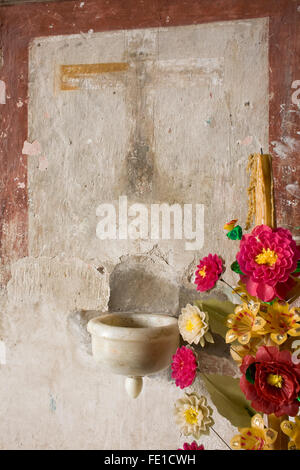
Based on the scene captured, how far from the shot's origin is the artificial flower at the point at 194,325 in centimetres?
144

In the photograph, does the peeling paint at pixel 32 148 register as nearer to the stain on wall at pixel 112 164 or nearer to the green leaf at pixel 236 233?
the stain on wall at pixel 112 164

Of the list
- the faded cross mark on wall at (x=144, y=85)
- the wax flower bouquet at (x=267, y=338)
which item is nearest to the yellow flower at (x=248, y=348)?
the wax flower bouquet at (x=267, y=338)

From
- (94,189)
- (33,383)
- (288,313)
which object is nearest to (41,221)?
(94,189)

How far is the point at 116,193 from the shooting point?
1.99 m

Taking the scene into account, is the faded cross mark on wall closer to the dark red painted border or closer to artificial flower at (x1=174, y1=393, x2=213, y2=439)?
the dark red painted border

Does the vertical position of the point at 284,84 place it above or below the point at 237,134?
above

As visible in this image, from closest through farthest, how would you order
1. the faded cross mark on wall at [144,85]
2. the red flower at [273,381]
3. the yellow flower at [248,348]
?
the red flower at [273,381]
the yellow flower at [248,348]
the faded cross mark on wall at [144,85]

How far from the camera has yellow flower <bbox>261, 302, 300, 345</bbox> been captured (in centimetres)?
119

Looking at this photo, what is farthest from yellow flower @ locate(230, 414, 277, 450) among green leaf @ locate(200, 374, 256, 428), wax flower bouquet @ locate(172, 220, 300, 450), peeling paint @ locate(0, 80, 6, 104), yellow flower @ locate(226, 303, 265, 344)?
peeling paint @ locate(0, 80, 6, 104)

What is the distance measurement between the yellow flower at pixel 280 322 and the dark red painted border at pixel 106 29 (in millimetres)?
675

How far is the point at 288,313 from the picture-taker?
121cm

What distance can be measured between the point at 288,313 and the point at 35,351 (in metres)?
1.22

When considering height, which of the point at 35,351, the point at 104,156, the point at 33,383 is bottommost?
the point at 33,383
